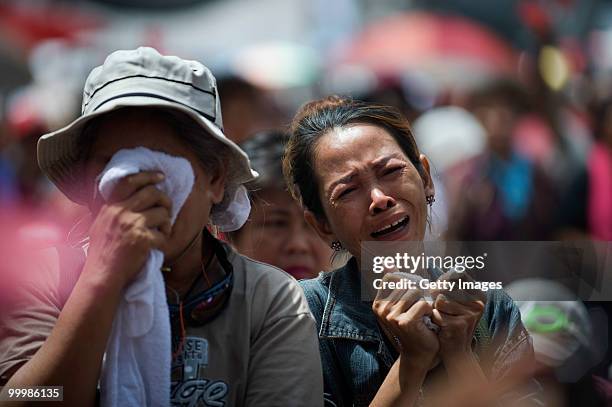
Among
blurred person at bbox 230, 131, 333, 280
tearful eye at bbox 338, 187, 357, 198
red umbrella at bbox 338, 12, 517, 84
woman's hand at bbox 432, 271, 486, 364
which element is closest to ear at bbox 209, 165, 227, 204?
tearful eye at bbox 338, 187, 357, 198

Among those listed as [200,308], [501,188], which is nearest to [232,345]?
[200,308]

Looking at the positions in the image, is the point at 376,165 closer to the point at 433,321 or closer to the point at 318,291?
the point at 318,291

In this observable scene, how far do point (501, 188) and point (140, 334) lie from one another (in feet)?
11.5

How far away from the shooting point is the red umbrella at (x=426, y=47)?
7.39 m

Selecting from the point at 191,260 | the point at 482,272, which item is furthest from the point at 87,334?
the point at 482,272

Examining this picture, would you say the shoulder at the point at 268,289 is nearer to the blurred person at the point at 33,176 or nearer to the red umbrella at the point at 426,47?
the blurred person at the point at 33,176

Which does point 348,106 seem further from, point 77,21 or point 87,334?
point 77,21

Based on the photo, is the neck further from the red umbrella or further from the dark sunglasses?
the red umbrella

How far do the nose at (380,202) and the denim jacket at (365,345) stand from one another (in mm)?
209

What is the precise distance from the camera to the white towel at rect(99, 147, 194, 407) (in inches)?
90.0

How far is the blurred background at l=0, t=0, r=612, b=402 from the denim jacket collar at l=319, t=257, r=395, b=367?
1.31 metres

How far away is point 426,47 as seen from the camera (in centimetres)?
745

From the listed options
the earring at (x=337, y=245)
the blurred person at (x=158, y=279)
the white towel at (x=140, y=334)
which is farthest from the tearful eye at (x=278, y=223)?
the white towel at (x=140, y=334)

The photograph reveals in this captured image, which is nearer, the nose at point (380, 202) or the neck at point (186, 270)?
the neck at point (186, 270)
